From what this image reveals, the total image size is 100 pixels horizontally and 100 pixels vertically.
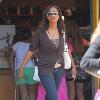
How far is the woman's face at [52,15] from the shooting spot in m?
6.16

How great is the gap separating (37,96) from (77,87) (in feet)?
2.95

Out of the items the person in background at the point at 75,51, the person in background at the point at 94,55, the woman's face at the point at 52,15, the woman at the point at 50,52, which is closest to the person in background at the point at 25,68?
the person in background at the point at 75,51

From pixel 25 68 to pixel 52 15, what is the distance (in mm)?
1547

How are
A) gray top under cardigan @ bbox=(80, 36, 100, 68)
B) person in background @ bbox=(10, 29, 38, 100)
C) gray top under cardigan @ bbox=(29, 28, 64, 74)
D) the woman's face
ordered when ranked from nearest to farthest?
gray top under cardigan @ bbox=(80, 36, 100, 68) < gray top under cardigan @ bbox=(29, 28, 64, 74) < the woman's face < person in background @ bbox=(10, 29, 38, 100)

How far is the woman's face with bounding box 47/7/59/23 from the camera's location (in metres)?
6.16

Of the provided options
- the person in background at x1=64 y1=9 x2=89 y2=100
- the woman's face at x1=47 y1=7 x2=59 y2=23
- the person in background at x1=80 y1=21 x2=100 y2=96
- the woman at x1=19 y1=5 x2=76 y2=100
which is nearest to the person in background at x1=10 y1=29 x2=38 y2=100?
the person in background at x1=64 y1=9 x2=89 y2=100

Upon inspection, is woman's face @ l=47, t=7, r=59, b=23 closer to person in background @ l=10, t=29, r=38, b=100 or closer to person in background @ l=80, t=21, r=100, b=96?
person in background @ l=10, t=29, r=38, b=100

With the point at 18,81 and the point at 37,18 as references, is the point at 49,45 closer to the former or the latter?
the point at 18,81

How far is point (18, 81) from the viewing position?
765 centimetres

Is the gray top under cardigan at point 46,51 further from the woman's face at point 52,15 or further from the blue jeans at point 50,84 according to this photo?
the woman's face at point 52,15

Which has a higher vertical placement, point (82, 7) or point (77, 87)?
point (82, 7)

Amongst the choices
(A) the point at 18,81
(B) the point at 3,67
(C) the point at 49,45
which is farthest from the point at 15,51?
(C) the point at 49,45

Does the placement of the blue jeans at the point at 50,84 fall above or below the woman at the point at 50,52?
below

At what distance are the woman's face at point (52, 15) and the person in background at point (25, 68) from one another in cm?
140
